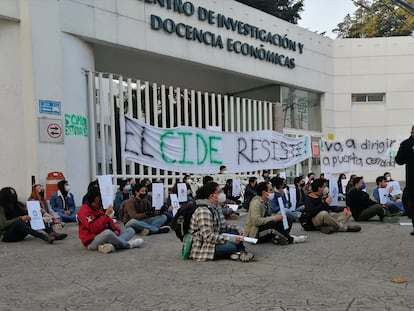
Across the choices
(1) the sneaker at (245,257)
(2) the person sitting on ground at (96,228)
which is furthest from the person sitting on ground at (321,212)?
(2) the person sitting on ground at (96,228)

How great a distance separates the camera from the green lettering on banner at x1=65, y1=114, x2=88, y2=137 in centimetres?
1294

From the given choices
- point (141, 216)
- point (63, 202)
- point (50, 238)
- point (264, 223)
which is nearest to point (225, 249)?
point (264, 223)

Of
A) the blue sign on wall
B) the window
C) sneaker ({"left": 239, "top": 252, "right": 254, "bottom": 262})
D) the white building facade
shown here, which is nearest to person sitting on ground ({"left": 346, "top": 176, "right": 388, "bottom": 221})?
sneaker ({"left": 239, "top": 252, "right": 254, "bottom": 262})

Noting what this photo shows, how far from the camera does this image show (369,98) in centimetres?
2520

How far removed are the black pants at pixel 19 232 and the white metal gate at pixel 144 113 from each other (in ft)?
18.6

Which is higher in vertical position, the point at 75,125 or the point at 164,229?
the point at 75,125

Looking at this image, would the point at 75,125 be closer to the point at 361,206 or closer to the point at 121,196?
the point at 121,196

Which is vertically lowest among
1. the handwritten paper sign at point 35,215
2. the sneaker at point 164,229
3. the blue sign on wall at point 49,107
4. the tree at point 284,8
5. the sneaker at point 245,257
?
the sneaker at point 164,229

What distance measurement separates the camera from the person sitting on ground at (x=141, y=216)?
29.3 feet

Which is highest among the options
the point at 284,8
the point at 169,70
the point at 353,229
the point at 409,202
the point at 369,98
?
the point at 284,8

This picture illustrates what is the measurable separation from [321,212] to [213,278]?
161 inches

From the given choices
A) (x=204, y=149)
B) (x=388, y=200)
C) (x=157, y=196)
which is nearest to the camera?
(x=157, y=196)

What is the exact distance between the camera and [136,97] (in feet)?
50.6

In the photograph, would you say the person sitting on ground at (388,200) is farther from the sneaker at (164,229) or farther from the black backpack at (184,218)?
the black backpack at (184,218)
